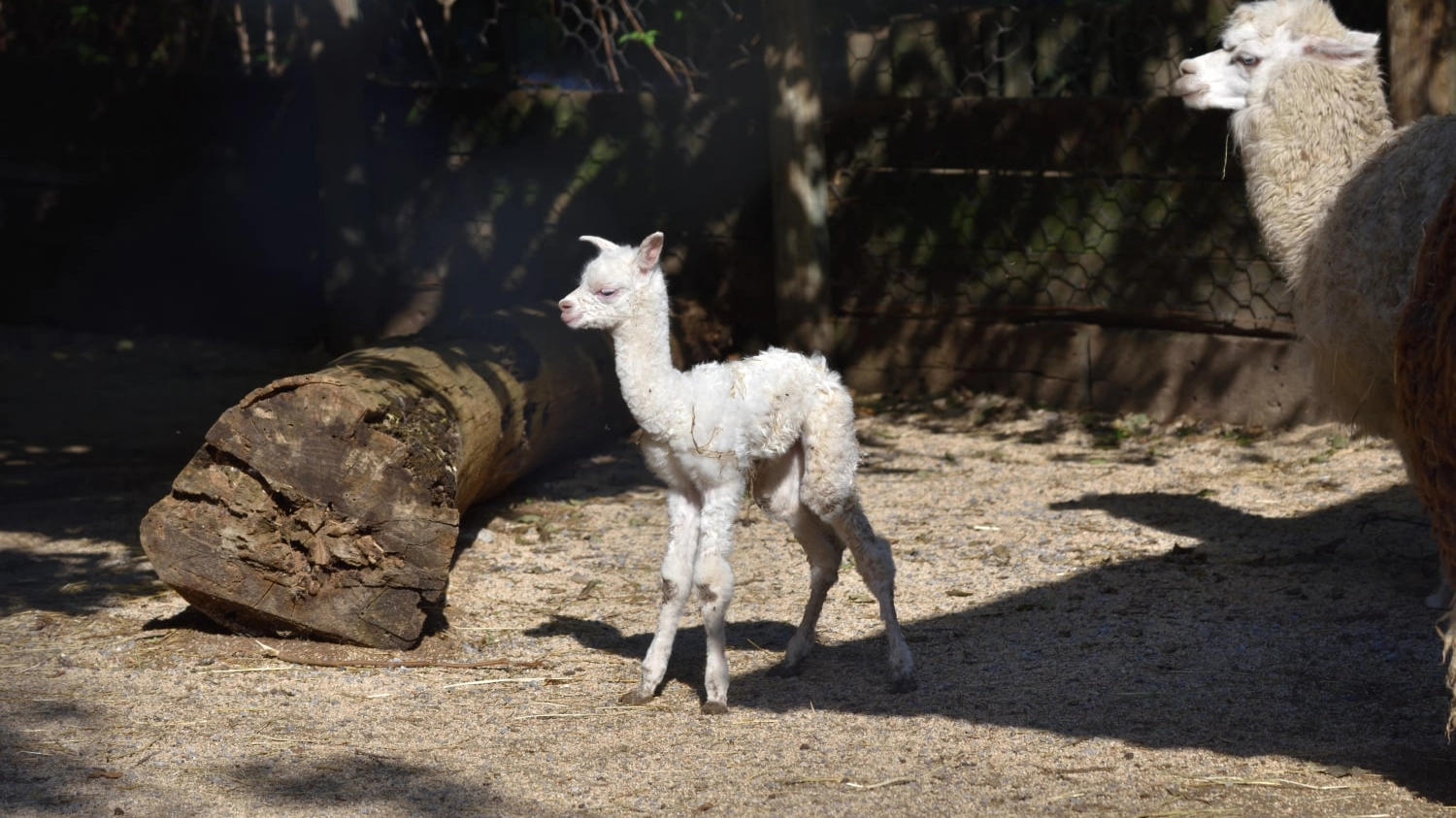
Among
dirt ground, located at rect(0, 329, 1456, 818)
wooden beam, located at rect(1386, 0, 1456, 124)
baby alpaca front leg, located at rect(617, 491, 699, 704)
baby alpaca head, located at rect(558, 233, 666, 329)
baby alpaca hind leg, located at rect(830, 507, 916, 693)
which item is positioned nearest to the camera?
dirt ground, located at rect(0, 329, 1456, 818)

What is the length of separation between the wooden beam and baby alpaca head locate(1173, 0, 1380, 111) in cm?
84

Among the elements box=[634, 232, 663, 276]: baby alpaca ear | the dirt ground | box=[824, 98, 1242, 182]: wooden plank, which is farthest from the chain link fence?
box=[634, 232, 663, 276]: baby alpaca ear

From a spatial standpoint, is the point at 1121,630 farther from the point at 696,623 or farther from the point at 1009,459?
the point at 1009,459

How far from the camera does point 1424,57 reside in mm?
6387

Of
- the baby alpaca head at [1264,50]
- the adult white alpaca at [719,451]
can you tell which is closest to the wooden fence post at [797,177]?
the baby alpaca head at [1264,50]

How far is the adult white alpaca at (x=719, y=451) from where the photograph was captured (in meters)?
4.48

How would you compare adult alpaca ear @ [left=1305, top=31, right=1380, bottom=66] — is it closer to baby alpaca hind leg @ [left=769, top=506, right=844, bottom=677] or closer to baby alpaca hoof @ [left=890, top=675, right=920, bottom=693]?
baby alpaca hind leg @ [left=769, top=506, right=844, bottom=677]

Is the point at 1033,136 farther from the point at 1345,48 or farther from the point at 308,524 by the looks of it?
the point at 308,524

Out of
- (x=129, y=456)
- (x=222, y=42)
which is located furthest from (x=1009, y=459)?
(x=222, y=42)

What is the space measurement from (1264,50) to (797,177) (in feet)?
10.9

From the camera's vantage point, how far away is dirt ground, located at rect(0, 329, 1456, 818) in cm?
383

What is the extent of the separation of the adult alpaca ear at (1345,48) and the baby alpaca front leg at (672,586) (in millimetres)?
2860

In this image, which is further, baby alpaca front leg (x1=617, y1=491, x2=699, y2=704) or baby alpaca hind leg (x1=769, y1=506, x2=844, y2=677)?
baby alpaca hind leg (x1=769, y1=506, x2=844, y2=677)

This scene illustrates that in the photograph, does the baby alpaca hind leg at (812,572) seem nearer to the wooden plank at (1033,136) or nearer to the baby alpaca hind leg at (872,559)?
the baby alpaca hind leg at (872,559)
